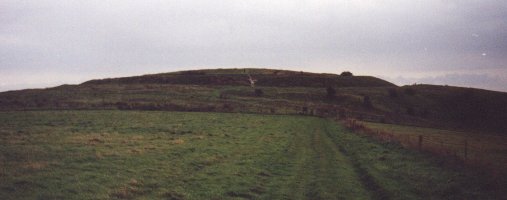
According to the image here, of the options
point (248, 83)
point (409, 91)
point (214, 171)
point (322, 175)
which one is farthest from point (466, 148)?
point (248, 83)

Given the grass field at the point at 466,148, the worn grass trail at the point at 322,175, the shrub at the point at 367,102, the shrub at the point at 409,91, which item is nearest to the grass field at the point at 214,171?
the worn grass trail at the point at 322,175

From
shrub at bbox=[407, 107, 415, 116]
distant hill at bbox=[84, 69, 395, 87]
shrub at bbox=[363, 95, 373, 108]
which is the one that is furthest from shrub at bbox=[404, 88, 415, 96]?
distant hill at bbox=[84, 69, 395, 87]

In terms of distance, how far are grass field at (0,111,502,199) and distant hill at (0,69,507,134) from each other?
40.0 m

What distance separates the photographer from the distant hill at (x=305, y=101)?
71562 mm

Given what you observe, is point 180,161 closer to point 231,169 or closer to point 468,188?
point 231,169

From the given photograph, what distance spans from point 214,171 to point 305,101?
7697 cm

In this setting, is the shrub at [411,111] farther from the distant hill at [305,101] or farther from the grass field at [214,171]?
the grass field at [214,171]

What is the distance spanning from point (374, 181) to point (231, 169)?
7.38 metres

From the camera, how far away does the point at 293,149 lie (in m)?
29.4

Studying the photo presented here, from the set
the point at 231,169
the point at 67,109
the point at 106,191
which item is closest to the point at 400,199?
the point at 231,169

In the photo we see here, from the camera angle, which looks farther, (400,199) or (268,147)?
(268,147)

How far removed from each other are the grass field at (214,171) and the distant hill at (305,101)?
39979 mm

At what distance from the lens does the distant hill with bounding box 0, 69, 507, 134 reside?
235 feet

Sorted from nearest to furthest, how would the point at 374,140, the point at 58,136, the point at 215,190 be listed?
the point at 215,190
the point at 58,136
the point at 374,140
